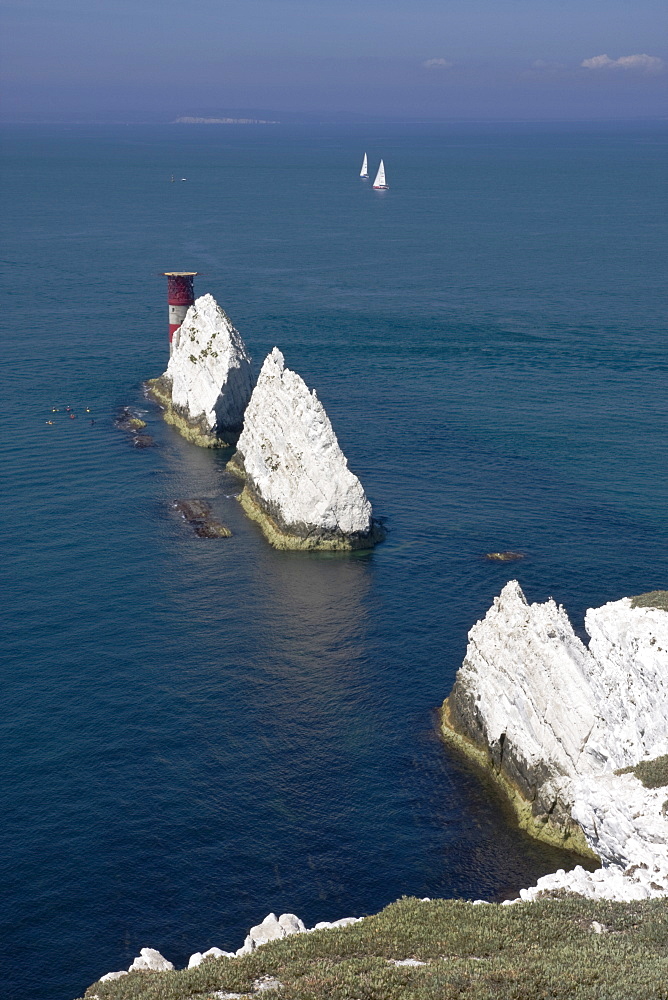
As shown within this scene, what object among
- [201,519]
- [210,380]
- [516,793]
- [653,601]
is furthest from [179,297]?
[653,601]

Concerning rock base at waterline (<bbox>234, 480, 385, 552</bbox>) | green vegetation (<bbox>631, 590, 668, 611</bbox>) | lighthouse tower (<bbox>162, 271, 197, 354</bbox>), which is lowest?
rock base at waterline (<bbox>234, 480, 385, 552</bbox>)

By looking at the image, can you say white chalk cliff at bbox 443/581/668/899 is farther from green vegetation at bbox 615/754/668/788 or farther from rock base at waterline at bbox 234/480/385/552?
rock base at waterline at bbox 234/480/385/552

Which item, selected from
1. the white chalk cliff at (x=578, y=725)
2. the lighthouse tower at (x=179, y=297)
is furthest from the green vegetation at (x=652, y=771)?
the lighthouse tower at (x=179, y=297)

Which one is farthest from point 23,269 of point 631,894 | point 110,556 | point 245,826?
point 631,894

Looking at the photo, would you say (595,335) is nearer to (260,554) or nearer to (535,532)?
(535,532)

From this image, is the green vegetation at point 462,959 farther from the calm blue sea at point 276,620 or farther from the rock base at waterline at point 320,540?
the rock base at waterline at point 320,540

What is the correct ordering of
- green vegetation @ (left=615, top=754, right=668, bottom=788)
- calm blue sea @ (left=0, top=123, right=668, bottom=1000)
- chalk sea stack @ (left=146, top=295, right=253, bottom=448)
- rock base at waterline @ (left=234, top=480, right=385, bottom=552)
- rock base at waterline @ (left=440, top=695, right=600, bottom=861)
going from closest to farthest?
green vegetation @ (left=615, top=754, right=668, bottom=788) < calm blue sea @ (left=0, top=123, right=668, bottom=1000) < rock base at waterline @ (left=440, top=695, right=600, bottom=861) < rock base at waterline @ (left=234, top=480, right=385, bottom=552) < chalk sea stack @ (left=146, top=295, right=253, bottom=448)

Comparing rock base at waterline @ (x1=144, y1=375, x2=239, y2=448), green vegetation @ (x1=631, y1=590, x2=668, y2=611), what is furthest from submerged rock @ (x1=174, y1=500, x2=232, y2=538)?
green vegetation @ (x1=631, y1=590, x2=668, y2=611)
